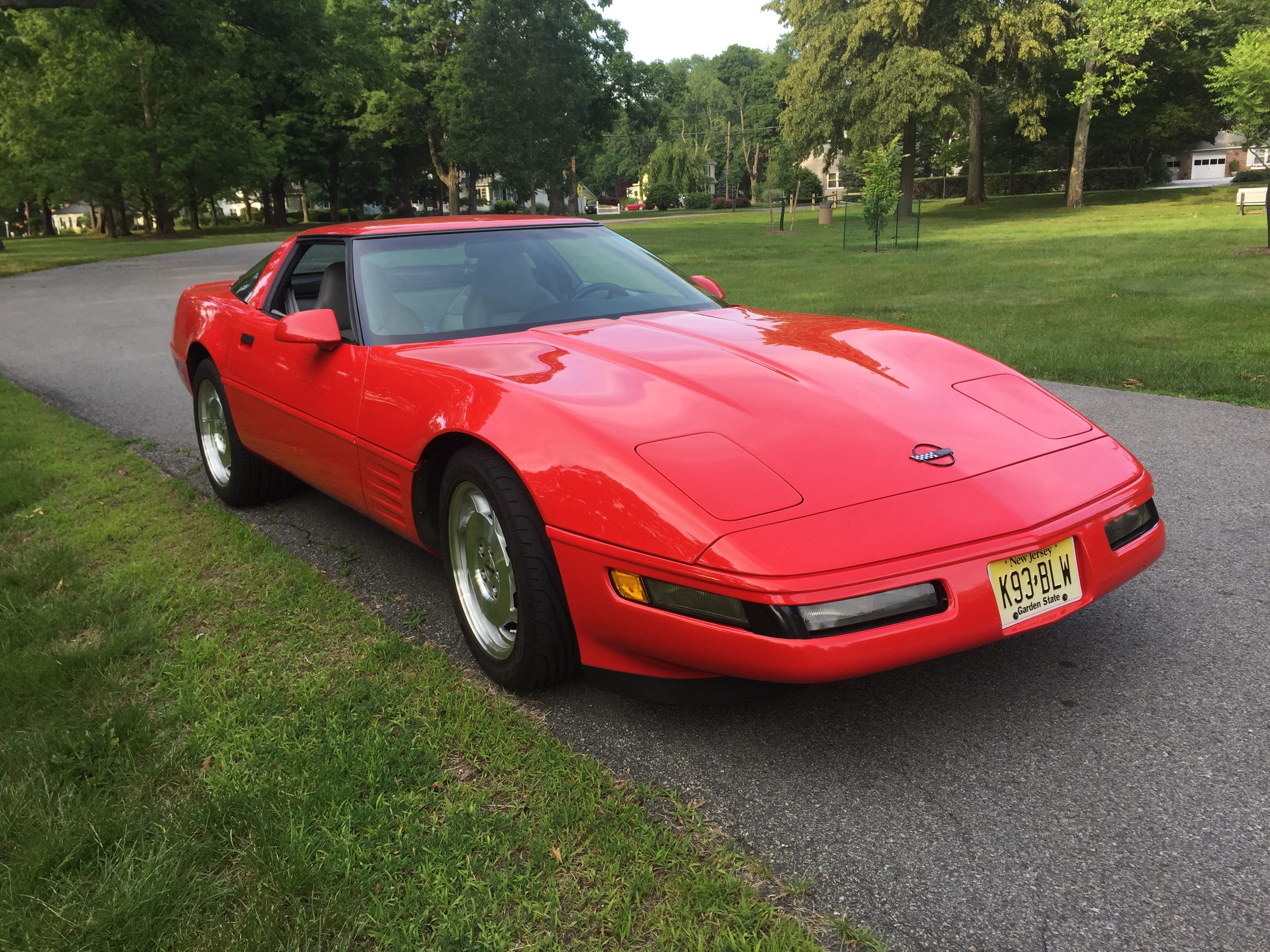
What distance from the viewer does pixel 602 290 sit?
3771 millimetres

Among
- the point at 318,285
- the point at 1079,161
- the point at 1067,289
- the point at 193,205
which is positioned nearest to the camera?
the point at 318,285

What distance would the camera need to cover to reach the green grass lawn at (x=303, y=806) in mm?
1878

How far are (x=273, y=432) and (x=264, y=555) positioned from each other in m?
0.52

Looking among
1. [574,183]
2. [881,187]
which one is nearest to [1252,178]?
[574,183]

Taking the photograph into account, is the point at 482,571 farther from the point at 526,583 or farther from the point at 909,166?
the point at 909,166

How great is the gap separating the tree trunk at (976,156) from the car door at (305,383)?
39.3m

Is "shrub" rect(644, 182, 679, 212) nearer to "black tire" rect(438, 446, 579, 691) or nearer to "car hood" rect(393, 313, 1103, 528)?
"car hood" rect(393, 313, 1103, 528)

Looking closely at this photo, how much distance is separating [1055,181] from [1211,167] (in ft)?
79.1

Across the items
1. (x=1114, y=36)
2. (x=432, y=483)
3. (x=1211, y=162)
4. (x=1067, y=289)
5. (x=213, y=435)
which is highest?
(x=1114, y=36)

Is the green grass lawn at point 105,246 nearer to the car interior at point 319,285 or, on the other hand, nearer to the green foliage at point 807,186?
the car interior at point 319,285

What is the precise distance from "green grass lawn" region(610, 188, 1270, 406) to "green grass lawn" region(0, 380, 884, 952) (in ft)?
18.6

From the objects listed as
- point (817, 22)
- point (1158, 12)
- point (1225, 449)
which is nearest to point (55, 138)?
point (817, 22)

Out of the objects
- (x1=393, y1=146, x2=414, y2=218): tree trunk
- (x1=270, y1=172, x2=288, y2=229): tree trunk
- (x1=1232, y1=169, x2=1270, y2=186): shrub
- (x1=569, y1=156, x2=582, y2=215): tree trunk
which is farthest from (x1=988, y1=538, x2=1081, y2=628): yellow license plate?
(x1=393, y1=146, x2=414, y2=218): tree trunk

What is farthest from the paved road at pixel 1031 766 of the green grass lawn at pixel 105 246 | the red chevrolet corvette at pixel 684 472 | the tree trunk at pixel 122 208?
the tree trunk at pixel 122 208
